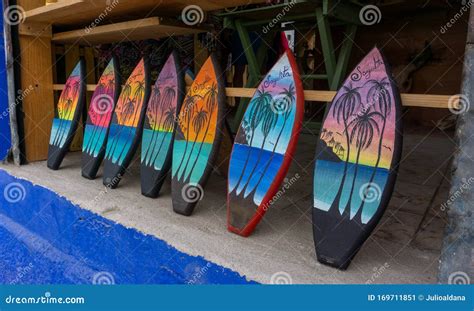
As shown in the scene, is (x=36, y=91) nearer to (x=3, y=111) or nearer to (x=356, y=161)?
(x=3, y=111)

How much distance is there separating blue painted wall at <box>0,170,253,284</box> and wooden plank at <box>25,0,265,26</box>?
1226 millimetres

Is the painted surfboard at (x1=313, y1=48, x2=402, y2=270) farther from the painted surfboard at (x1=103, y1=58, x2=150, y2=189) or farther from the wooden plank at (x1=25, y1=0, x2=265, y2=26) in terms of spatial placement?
the painted surfboard at (x1=103, y1=58, x2=150, y2=189)

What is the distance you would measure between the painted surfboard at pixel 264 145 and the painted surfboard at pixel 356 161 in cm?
17

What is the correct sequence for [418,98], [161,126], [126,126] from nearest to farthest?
1. [418,98]
2. [161,126]
3. [126,126]

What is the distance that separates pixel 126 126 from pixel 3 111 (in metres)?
1.26

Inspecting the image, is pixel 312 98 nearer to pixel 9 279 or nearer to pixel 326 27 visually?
pixel 326 27

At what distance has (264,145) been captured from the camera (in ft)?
5.63

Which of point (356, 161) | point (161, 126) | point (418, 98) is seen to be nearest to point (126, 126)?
point (161, 126)

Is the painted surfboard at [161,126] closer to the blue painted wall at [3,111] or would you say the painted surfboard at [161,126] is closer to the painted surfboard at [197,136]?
the painted surfboard at [197,136]

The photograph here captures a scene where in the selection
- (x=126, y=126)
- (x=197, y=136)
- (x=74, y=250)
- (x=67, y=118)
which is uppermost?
(x=197, y=136)

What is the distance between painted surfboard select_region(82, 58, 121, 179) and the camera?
2637mm

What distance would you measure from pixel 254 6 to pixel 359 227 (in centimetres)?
329

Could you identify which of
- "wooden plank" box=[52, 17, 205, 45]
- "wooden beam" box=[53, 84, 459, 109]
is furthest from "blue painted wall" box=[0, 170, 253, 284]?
"wooden plank" box=[52, 17, 205, 45]

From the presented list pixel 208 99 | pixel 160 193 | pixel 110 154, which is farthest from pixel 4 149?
pixel 208 99
